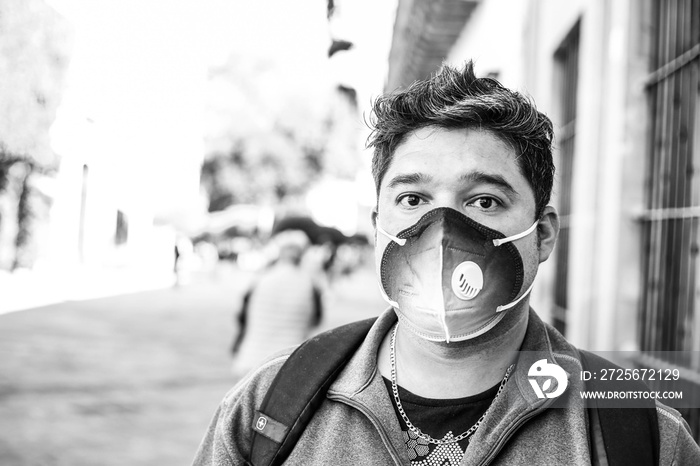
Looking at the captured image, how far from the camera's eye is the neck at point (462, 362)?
5.58ft

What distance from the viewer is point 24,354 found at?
8.23 meters

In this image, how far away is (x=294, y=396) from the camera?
5.57 ft

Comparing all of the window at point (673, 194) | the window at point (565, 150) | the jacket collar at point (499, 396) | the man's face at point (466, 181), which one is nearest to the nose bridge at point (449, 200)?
the man's face at point (466, 181)

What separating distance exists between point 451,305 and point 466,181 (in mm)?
288

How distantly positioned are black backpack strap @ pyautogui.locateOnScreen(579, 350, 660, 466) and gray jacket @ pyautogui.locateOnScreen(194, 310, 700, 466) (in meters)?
0.03

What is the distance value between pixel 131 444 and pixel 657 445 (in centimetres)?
453

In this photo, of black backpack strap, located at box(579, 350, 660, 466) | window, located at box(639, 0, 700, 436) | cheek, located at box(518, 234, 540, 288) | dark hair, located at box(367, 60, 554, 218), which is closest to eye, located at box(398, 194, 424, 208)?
dark hair, located at box(367, 60, 554, 218)

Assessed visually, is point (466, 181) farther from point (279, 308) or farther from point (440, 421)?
point (279, 308)

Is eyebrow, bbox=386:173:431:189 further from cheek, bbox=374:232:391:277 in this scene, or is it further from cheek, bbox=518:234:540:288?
cheek, bbox=518:234:540:288

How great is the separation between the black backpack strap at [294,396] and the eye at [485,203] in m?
0.47

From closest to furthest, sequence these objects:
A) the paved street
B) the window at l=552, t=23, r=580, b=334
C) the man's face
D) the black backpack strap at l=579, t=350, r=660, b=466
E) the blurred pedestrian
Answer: the black backpack strap at l=579, t=350, r=660, b=466
the man's face
the blurred pedestrian
the paved street
the window at l=552, t=23, r=580, b=334

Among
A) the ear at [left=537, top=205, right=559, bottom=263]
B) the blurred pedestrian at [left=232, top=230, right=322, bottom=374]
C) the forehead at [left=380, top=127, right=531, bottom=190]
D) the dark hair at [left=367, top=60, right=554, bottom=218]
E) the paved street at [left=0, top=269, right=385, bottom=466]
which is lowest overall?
the paved street at [left=0, top=269, right=385, bottom=466]

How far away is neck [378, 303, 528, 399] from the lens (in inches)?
67.0

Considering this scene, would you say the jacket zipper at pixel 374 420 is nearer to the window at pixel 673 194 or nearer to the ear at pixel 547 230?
the ear at pixel 547 230
